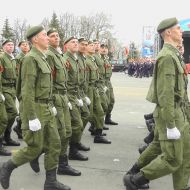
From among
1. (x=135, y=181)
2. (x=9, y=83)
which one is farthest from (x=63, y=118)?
(x=9, y=83)

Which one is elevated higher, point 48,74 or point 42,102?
point 48,74

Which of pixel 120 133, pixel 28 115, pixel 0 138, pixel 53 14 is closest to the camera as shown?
pixel 28 115

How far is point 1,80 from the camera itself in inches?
283

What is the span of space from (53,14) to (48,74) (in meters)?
68.4

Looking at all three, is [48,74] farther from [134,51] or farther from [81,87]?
[134,51]

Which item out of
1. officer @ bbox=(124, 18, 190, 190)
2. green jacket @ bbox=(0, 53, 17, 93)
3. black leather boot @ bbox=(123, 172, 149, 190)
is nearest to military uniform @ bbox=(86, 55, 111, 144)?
green jacket @ bbox=(0, 53, 17, 93)

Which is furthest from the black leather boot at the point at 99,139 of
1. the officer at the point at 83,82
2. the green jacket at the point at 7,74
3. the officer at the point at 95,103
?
the green jacket at the point at 7,74

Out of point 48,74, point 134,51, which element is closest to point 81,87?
point 48,74

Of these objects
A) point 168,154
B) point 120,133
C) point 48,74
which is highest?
point 48,74

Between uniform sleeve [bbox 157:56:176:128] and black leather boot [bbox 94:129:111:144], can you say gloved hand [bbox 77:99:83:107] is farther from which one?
uniform sleeve [bbox 157:56:176:128]

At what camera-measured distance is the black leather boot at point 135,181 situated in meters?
4.64

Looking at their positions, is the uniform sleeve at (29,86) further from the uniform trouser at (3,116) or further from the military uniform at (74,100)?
the uniform trouser at (3,116)

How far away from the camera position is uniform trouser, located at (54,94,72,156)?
529 centimetres

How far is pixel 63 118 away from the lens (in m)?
5.36
